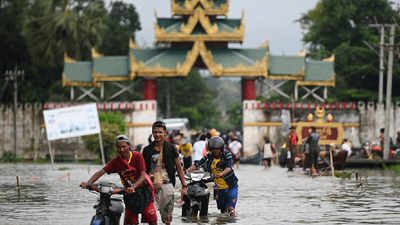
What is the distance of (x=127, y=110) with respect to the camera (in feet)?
124

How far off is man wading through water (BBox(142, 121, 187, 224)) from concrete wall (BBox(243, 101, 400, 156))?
93.9 feet

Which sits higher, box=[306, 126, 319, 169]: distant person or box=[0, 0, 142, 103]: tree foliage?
box=[0, 0, 142, 103]: tree foliage

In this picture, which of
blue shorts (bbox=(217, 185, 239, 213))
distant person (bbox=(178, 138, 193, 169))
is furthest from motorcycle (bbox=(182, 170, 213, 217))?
distant person (bbox=(178, 138, 193, 169))

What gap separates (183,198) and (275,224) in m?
1.37

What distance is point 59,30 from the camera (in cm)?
3869

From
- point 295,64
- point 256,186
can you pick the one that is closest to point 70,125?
point 256,186

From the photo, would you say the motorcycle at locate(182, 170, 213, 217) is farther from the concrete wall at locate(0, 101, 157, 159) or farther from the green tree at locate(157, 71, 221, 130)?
the green tree at locate(157, 71, 221, 130)

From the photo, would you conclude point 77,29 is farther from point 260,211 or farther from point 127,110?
point 260,211

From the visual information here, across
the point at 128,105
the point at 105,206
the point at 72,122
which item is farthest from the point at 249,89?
the point at 105,206

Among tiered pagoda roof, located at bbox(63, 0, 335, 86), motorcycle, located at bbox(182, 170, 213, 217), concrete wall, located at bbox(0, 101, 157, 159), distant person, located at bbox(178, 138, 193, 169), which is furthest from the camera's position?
tiered pagoda roof, located at bbox(63, 0, 335, 86)

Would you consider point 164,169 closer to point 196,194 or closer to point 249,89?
point 196,194

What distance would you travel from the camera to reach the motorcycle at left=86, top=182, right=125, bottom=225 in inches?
267

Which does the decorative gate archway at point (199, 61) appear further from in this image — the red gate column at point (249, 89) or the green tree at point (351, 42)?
the green tree at point (351, 42)

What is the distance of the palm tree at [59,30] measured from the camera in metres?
37.8
